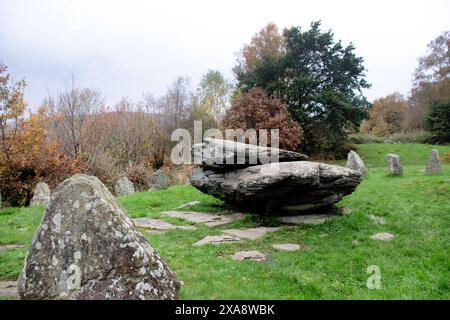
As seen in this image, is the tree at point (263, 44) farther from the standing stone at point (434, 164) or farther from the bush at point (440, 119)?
the standing stone at point (434, 164)

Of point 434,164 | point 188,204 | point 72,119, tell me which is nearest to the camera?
point 188,204

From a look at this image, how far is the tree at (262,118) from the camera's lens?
76.6ft

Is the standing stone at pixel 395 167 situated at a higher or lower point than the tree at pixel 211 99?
lower

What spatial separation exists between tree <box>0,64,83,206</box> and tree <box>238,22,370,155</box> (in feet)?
63.6

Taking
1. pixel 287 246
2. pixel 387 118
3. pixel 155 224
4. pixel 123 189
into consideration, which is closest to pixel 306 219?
pixel 287 246

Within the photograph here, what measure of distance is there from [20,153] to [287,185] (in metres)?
11.6

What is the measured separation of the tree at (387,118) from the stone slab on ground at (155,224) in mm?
47567

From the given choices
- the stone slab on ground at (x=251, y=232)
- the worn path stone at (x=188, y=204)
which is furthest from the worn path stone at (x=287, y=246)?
the worn path stone at (x=188, y=204)

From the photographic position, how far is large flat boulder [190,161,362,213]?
8766 millimetres

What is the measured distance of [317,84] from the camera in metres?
30.6

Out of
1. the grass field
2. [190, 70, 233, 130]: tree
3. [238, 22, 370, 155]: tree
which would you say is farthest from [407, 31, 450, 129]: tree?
the grass field

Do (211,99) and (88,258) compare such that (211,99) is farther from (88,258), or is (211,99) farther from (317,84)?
(88,258)
